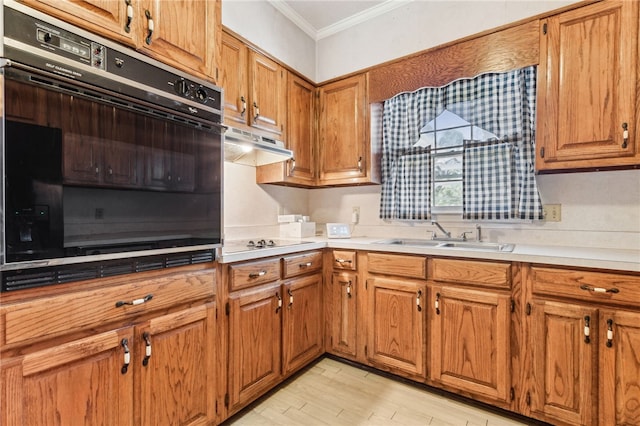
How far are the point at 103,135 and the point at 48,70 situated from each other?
24 centimetres

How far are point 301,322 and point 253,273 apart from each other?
24.3 inches

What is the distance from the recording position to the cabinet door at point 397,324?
1.99 m

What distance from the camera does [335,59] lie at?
2.84m

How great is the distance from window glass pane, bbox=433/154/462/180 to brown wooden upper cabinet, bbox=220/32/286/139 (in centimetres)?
132

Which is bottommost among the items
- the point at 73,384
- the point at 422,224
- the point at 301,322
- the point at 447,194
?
the point at 301,322

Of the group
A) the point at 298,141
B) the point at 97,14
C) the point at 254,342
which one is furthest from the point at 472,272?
the point at 97,14

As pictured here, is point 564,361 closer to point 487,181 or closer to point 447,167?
point 487,181

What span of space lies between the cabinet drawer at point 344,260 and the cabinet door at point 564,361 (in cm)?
110

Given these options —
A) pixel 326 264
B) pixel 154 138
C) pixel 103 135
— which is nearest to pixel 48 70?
pixel 103 135

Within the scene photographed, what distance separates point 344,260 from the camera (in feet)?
7.57

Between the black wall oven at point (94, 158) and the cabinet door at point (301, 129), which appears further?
the cabinet door at point (301, 129)

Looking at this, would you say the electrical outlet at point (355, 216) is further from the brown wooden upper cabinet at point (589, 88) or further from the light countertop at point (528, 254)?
the brown wooden upper cabinet at point (589, 88)

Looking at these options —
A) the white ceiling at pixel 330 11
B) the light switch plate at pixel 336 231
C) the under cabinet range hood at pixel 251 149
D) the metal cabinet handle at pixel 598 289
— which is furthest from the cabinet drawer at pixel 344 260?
the white ceiling at pixel 330 11

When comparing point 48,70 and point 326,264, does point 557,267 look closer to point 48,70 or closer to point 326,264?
point 326,264
